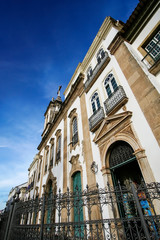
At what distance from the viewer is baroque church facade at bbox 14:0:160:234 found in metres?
4.45

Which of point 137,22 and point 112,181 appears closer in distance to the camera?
point 112,181

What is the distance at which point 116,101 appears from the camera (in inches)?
235

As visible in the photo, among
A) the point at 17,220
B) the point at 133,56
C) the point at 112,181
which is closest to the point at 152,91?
the point at 133,56

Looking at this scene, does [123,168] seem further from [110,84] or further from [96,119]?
[110,84]

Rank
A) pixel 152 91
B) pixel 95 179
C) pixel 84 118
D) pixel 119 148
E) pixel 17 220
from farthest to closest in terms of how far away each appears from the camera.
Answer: pixel 84 118 → pixel 95 179 → pixel 119 148 → pixel 17 220 → pixel 152 91

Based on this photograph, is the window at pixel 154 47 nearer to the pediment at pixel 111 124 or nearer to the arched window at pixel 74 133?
the pediment at pixel 111 124

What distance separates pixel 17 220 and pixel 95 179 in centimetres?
361

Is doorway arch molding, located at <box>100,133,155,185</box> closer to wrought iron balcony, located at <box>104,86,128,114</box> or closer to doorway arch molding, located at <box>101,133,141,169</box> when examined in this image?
doorway arch molding, located at <box>101,133,141,169</box>

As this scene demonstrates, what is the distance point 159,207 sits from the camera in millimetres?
3580

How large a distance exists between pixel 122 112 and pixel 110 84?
2.25 m

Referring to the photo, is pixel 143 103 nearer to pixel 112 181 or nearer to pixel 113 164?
pixel 113 164

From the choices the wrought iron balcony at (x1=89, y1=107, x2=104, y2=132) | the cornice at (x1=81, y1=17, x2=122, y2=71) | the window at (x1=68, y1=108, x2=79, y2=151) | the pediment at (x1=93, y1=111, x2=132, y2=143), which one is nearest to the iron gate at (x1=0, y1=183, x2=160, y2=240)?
the pediment at (x1=93, y1=111, x2=132, y2=143)

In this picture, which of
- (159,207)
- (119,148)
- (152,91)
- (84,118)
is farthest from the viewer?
(84,118)

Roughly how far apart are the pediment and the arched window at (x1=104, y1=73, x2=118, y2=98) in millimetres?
1491
